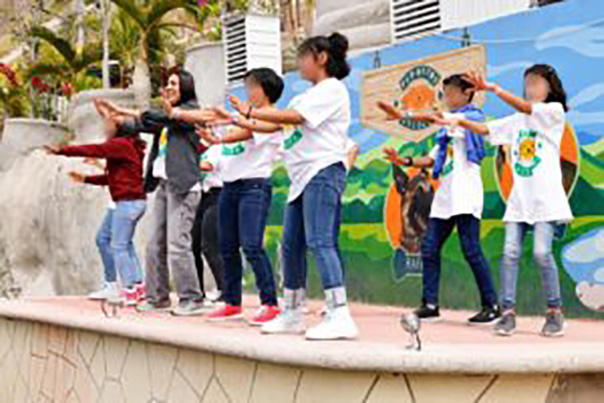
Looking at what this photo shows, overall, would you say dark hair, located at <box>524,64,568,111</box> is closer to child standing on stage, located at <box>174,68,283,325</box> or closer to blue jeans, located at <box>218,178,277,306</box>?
child standing on stage, located at <box>174,68,283,325</box>

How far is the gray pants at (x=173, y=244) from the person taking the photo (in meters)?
6.47

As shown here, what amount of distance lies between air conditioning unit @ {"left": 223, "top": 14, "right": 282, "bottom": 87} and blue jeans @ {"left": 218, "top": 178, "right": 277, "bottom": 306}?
269 inches

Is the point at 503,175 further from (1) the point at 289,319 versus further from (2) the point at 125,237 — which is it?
(2) the point at 125,237

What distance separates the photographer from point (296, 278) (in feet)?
17.0

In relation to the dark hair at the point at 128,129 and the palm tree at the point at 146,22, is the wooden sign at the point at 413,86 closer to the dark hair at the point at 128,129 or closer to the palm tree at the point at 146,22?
the dark hair at the point at 128,129

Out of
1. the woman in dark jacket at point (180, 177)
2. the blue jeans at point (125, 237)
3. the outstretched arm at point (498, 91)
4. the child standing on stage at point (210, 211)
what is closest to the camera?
the outstretched arm at point (498, 91)

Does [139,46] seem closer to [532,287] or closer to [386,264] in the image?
[386,264]

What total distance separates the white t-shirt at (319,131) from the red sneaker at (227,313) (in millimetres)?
1458

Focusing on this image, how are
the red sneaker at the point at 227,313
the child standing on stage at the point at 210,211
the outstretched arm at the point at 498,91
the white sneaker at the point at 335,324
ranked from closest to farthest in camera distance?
1. the white sneaker at the point at 335,324
2. the outstretched arm at the point at 498,91
3. the red sneaker at the point at 227,313
4. the child standing on stage at the point at 210,211

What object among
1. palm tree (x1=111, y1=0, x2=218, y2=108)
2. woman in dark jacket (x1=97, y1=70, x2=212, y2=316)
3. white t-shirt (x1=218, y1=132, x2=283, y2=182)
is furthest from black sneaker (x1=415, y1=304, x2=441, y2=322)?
palm tree (x1=111, y1=0, x2=218, y2=108)

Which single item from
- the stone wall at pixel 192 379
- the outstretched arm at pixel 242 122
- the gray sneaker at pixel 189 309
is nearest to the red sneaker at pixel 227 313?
the gray sneaker at pixel 189 309

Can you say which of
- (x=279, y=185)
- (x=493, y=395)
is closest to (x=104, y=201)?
(x=279, y=185)

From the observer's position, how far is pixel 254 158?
5.89m

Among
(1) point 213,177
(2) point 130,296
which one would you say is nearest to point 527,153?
(1) point 213,177
